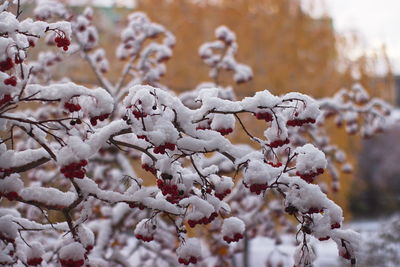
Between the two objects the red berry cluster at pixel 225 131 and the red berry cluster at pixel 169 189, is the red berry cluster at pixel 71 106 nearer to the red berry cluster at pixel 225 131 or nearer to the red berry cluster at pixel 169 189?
the red berry cluster at pixel 169 189

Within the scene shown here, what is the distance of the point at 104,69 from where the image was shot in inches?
245

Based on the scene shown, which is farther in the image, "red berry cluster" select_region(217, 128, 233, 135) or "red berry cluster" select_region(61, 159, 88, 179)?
"red berry cluster" select_region(217, 128, 233, 135)

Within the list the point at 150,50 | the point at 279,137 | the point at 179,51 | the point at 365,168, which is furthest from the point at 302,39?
the point at 365,168

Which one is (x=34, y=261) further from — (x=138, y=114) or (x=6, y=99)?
(x=138, y=114)

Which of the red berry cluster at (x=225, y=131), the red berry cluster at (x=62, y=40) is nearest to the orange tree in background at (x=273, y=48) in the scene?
the red berry cluster at (x=62, y=40)

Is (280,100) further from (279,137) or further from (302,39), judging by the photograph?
(302,39)

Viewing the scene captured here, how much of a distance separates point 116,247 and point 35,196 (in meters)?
3.39

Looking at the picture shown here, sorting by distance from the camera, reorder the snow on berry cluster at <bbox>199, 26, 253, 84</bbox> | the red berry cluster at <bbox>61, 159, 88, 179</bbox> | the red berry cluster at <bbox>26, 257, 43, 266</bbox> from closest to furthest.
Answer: the red berry cluster at <bbox>61, 159, 88, 179</bbox> → the red berry cluster at <bbox>26, 257, 43, 266</bbox> → the snow on berry cluster at <bbox>199, 26, 253, 84</bbox>

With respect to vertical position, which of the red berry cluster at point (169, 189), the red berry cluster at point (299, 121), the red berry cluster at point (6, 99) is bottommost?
the red berry cluster at point (6, 99)

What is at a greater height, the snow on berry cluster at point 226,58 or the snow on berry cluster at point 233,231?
the snow on berry cluster at point 226,58

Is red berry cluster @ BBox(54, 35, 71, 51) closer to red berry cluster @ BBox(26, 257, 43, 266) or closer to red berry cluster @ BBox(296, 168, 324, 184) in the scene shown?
red berry cluster @ BBox(26, 257, 43, 266)

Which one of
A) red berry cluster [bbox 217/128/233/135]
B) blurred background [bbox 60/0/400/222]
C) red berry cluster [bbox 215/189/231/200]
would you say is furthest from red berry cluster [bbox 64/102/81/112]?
blurred background [bbox 60/0/400/222]

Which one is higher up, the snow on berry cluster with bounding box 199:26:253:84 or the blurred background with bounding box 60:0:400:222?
the blurred background with bounding box 60:0:400:222

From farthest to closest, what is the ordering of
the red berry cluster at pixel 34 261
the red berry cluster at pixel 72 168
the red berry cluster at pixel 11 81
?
1. the red berry cluster at pixel 34 261
2. the red berry cluster at pixel 11 81
3. the red berry cluster at pixel 72 168
